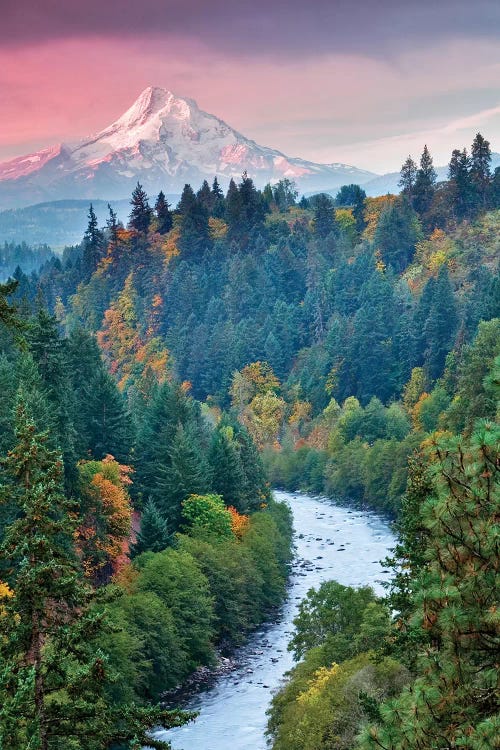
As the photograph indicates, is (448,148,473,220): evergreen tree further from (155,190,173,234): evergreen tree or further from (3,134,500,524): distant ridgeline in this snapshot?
(155,190,173,234): evergreen tree

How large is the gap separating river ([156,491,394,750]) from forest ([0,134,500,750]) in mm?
2136

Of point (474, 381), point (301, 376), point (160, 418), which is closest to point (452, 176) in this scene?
point (301, 376)


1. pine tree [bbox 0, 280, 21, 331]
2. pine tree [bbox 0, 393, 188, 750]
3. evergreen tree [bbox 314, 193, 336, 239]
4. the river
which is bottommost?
the river

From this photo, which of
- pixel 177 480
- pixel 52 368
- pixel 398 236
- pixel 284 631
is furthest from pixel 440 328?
pixel 52 368

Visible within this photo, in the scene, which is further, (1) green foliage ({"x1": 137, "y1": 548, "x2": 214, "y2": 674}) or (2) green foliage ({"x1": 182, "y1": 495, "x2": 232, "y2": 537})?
(2) green foliage ({"x1": 182, "y1": 495, "x2": 232, "y2": 537})

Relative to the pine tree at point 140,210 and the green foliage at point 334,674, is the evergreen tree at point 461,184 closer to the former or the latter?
the pine tree at point 140,210

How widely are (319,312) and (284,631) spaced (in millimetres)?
103502

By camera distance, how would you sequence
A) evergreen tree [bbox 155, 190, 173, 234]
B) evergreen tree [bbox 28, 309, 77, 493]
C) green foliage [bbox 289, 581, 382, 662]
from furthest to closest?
evergreen tree [bbox 155, 190, 173, 234] → evergreen tree [bbox 28, 309, 77, 493] → green foliage [bbox 289, 581, 382, 662]

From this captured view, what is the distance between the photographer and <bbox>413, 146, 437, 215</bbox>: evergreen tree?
6855 inches

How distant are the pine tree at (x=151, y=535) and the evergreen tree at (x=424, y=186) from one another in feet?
393

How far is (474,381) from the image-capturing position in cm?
8825

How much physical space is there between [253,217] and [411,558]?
528ft

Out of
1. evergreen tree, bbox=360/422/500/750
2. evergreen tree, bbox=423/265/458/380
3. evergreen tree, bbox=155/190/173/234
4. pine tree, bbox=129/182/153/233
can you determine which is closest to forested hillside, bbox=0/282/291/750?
evergreen tree, bbox=360/422/500/750

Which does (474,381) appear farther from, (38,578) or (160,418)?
(38,578)
